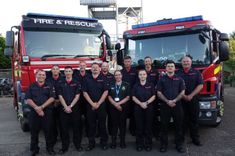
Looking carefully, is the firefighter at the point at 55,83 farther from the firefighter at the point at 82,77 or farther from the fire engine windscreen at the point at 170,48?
the fire engine windscreen at the point at 170,48

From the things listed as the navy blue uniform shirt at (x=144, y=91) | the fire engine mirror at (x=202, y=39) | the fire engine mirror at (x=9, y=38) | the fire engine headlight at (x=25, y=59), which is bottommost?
the navy blue uniform shirt at (x=144, y=91)

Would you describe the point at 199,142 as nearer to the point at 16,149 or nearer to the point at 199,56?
the point at 199,56

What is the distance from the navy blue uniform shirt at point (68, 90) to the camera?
20.1 ft

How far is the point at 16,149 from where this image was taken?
6.54 meters

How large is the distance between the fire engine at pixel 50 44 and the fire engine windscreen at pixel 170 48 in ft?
3.21

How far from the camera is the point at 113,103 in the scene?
20.2ft

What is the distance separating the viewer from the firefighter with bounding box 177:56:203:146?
6.11m

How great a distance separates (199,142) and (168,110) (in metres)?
1.06

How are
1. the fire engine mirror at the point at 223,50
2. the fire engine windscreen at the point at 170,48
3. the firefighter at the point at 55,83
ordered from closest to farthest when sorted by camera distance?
the firefighter at the point at 55,83 → the fire engine windscreen at the point at 170,48 → the fire engine mirror at the point at 223,50

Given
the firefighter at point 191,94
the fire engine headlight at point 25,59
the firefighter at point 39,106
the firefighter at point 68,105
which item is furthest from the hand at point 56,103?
the firefighter at point 191,94

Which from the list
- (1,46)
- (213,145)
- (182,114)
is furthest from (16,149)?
(1,46)

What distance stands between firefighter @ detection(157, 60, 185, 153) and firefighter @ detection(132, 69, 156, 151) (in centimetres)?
22

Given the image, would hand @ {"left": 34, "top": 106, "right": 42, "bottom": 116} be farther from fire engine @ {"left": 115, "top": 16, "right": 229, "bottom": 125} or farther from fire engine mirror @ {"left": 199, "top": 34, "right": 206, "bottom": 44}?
fire engine mirror @ {"left": 199, "top": 34, "right": 206, "bottom": 44}

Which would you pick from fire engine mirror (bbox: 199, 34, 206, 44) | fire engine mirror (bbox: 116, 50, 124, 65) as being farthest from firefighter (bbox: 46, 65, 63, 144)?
fire engine mirror (bbox: 199, 34, 206, 44)
